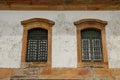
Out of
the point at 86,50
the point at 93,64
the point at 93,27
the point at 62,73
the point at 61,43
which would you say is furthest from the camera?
the point at 93,27

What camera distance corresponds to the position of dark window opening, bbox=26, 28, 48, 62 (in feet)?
42.4

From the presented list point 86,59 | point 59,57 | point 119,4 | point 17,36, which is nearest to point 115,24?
point 119,4

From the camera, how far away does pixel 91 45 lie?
1318 centimetres

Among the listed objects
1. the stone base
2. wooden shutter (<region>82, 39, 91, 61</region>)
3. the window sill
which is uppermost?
wooden shutter (<region>82, 39, 91, 61</region>)

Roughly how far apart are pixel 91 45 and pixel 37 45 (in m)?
2.49

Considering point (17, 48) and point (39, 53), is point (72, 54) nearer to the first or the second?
point (39, 53)

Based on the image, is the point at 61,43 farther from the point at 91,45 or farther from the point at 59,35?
the point at 91,45

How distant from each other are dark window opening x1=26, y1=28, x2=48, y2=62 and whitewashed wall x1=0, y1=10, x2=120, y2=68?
405mm

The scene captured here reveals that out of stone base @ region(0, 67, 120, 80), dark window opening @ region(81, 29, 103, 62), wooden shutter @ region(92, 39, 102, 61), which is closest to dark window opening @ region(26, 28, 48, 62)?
stone base @ region(0, 67, 120, 80)

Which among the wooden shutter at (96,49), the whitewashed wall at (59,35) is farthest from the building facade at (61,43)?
the wooden shutter at (96,49)

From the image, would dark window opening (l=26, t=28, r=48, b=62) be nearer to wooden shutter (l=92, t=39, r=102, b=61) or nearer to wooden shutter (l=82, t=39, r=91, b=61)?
wooden shutter (l=82, t=39, r=91, b=61)

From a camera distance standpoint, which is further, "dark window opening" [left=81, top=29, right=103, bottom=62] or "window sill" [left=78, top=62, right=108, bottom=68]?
"dark window opening" [left=81, top=29, right=103, bottom=62]

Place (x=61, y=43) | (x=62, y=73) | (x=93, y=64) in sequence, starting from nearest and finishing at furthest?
(x=62, y=73) < (x=93, y=64) < (x=61, y=43)

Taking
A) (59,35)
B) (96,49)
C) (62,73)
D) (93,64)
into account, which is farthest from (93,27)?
(62,73)
